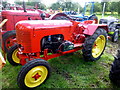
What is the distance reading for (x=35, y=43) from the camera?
2113 mm

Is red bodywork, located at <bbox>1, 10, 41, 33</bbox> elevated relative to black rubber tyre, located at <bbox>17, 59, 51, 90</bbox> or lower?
elevated

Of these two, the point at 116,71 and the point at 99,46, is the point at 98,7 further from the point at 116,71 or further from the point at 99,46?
the point at 116,71

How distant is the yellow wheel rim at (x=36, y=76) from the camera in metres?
1.94

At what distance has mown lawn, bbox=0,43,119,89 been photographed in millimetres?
2240

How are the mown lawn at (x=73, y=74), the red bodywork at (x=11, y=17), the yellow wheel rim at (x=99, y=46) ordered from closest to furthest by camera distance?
1. the mown lawn at (x=73, y=74)
2. the yellow wheel rim at (x=99, y=46)
3. the red bodywork at (x=11, y=17)

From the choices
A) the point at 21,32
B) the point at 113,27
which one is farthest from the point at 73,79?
the point at 113,27

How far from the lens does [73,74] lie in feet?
8.42

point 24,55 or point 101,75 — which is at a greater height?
point 24,55

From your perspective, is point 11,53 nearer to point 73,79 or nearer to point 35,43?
point 35,43

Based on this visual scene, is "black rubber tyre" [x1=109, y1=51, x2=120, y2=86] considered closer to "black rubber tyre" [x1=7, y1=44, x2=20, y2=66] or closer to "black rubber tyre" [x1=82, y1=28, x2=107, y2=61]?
"black rubber tyre" [x1=82, y1=28, x2=107, y2=61]

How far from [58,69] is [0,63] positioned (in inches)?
73.7

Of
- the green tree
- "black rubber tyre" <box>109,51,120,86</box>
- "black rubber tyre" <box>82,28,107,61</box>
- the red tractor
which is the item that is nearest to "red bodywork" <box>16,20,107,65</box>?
"black rubber tyre" <box>82,28,107,61</box>

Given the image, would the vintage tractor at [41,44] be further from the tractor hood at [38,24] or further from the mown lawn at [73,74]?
the mown lawn at [73,74]

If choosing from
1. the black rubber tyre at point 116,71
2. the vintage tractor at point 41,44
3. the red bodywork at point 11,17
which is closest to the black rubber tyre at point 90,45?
the vintage tractor at point 41,44
